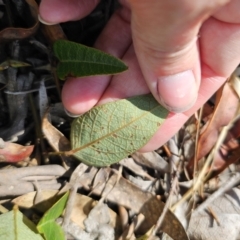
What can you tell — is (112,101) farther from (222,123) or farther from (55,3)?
(222,123)

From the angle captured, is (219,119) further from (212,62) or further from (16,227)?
(16,227)

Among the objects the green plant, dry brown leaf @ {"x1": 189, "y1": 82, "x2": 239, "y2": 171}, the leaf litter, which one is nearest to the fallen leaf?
the leaf litter

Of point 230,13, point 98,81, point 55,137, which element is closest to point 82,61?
point 98,81

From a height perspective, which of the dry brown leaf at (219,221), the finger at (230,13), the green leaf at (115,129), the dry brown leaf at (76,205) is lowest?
the dry brown leaf at (76,205)

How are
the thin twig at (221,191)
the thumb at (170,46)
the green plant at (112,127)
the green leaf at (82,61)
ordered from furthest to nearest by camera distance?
the thin twig at (221,191), the green plant at (112,127), the green leaf at (82,61), the thumb at (170,46)

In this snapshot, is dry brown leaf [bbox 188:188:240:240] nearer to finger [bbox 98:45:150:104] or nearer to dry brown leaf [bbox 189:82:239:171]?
dry brown leaf [bbox 189:82:239:171]

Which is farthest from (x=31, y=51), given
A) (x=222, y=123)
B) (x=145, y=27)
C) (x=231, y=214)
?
(x=231, y=214)

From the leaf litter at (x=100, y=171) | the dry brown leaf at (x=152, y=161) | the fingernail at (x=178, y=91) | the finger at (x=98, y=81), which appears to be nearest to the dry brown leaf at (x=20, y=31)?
the leaf litter at (x=100, y=171)

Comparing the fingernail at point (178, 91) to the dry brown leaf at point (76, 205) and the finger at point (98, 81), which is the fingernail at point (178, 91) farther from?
the dry brown leaf at point (76, 205)
